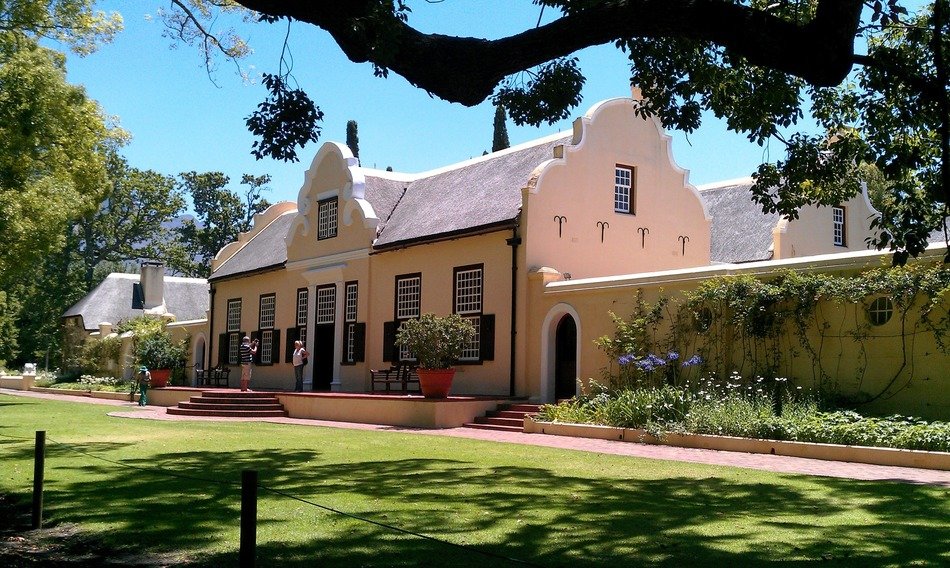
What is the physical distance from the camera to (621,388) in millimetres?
19391

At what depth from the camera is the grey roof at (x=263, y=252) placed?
33438mm

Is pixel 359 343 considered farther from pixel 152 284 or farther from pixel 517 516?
pixel 152 284

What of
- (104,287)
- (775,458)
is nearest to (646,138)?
(775,458)

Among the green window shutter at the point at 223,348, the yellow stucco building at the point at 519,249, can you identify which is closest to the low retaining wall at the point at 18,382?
the green window shutter at the point at 223,348

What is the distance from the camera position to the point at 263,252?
35.0 meters

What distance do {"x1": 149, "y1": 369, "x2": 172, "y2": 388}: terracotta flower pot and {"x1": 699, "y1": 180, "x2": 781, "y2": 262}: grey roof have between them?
63.3ft

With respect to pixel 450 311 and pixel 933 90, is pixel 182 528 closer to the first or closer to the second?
pixel 933 90

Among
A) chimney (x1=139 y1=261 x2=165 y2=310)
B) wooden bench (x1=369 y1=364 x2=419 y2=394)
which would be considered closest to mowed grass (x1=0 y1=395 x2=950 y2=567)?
wooden bench (x1=369 y1=364 x2=419 y2=394)

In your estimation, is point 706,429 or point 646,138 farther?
point 646,138

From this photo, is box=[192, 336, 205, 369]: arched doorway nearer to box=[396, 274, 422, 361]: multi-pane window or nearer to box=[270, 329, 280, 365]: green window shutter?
box=[270, 329, 280, 365]: green window shutter

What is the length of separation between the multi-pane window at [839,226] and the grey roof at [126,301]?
1561 inches

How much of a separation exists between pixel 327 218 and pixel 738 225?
43.2 feet

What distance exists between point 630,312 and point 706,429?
14.4 ft

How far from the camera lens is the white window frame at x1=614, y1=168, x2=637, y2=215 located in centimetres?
2427
